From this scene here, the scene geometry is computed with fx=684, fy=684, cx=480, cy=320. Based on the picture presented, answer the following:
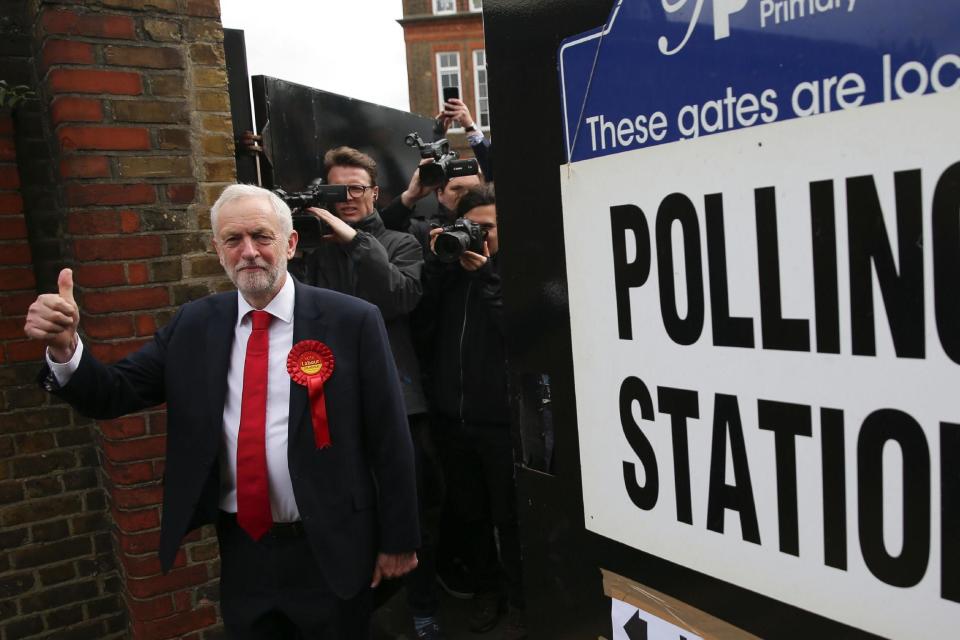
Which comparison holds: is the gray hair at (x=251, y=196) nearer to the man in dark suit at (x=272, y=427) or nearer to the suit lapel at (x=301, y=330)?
the man in dark suit at (x=272, y=427)

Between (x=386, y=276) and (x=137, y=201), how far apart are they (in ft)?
3.07

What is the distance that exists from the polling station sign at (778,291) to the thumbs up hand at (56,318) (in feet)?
4.65

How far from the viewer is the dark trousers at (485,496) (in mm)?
2951

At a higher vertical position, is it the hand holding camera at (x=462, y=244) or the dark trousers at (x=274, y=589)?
the hand holding camera at (x=462, y=244)

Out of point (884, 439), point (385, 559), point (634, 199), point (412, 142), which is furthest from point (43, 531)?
point (884, 439)

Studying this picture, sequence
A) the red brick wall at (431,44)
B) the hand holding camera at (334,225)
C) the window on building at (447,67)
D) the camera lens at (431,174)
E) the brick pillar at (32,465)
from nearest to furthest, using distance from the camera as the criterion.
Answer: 1. the brick pillar at (32,465)
2. the hand holding camera at (334,225)
3. the camera lens at (431,174)
4. the red brick wall at (431,44)
5. the window on building at (447,67)

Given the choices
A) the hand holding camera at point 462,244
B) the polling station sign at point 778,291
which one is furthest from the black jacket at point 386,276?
the polling station sign at point 778,291

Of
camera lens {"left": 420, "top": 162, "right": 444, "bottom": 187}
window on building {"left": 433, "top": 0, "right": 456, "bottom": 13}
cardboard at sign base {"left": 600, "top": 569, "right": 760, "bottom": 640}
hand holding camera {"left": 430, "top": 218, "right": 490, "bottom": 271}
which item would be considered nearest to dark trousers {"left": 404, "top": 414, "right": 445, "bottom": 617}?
hand holding camera {"left": 430, "top": 218, "right": 490, "bottom": 271}

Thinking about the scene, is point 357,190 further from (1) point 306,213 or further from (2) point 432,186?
(2) point 432,186

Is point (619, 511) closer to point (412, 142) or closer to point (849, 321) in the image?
point (849, 321)

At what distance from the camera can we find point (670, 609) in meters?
1.03

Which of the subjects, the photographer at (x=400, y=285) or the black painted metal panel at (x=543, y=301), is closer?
the black painted metal panel at (x=543, y=301)

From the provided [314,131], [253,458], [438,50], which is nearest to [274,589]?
[253,458]

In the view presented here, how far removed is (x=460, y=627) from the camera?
3123 millimetres
